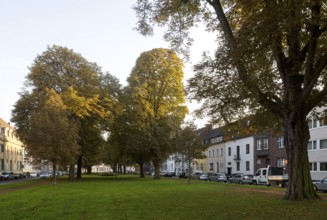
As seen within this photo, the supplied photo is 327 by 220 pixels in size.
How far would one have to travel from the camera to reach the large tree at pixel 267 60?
14.6 meters

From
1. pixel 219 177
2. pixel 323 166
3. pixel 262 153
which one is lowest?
pixel 219 177

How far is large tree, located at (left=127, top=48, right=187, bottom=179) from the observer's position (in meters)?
53.8

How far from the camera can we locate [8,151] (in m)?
95.4

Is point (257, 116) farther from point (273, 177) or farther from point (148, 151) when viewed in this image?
point (148, 151)

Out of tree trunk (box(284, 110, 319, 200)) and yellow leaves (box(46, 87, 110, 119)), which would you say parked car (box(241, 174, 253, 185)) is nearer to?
yellow leaves (box(46, 87, 110, 119))

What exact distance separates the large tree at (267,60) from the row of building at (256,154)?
61.3 ft

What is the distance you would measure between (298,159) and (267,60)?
511cm

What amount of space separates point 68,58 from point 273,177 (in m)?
29.5

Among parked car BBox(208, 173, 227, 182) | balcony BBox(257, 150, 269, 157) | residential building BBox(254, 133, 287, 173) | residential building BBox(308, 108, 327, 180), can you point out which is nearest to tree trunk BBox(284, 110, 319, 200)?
residential building BBox(308, 108, 327, 180)

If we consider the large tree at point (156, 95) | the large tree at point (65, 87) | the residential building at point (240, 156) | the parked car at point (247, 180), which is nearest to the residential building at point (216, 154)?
the residential building at point (240, 156)

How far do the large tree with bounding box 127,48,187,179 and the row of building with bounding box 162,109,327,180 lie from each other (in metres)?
4.50

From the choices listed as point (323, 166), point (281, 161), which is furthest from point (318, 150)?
point (281, 161)

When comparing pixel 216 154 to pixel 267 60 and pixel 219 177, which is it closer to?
pixel 219 177

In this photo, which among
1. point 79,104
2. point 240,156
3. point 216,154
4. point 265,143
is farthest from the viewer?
point 216,154
